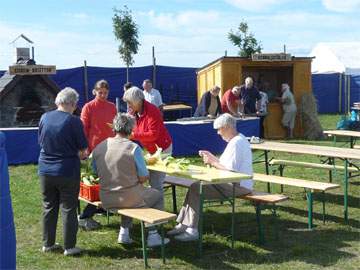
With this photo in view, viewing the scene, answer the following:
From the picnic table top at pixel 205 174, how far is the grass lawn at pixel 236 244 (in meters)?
0.75

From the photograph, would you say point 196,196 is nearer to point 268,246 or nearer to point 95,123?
point 268,246

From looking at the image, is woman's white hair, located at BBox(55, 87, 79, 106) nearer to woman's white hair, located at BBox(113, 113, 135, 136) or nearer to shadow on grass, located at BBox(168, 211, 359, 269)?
woman's white hair, located at BBox(113, 113, 135, 136)

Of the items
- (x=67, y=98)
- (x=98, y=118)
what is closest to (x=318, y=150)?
(x=98, y=118)

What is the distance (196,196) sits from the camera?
5.83 meters

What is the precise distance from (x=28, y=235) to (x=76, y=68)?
13.5m

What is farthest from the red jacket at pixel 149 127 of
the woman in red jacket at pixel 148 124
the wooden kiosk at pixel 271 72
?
the wooden kiosk at pixel 271 72

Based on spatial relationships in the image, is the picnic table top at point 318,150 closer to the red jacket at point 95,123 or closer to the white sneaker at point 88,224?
the red jacket at point 95,123

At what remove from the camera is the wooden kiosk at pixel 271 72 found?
15562mm

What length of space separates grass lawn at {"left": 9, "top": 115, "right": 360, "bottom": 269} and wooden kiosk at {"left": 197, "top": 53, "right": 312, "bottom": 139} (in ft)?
26.2

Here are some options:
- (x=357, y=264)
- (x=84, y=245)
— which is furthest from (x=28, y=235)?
(x=357, y=264)

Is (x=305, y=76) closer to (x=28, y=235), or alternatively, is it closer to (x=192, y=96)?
(x=192, y=96)

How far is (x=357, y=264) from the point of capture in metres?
5.22

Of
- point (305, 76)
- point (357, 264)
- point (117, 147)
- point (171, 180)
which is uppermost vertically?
point (305, 76)

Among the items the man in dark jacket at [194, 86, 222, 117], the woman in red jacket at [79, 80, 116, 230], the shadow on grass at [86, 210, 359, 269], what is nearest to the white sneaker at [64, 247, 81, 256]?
the shadow on grass at [86, 210, 359, 269]
